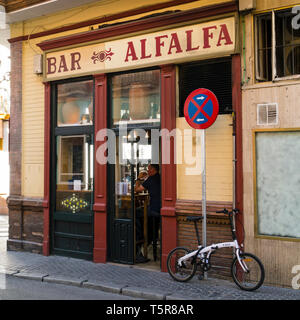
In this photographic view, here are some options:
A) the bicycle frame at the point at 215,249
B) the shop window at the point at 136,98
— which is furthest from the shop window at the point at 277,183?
the shop window at the point at 136,98

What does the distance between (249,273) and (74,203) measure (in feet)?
15.1

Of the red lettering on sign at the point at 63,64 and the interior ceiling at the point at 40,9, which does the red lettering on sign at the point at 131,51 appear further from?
the red lettering on sign at the point at 63,64

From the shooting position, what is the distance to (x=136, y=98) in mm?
9133

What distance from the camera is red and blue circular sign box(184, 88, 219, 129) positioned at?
24.1 feet

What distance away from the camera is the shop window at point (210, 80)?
307 inches

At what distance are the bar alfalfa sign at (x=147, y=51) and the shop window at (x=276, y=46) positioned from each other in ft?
1.79

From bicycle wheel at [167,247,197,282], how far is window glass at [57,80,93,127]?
3790 millimetres

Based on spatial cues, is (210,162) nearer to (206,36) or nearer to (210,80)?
(210,80)

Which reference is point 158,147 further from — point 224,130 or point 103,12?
point 103,12

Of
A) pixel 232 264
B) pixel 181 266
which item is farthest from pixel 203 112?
pixel 181 266

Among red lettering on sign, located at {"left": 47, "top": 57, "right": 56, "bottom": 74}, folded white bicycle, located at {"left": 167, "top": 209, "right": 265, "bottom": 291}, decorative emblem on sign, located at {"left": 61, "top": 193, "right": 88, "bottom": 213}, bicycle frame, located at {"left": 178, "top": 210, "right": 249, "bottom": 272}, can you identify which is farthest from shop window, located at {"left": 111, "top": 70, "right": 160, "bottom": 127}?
bicycle frame, located at {"left": 178, "top": 210, "right": 249, "bottom": 272}

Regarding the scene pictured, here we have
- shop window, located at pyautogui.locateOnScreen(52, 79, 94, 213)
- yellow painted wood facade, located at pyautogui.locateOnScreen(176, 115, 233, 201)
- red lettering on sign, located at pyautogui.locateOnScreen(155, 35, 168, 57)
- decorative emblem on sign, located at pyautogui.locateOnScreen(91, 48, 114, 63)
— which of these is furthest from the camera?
shop window, located at pyautogui.locateOnScreen(52, 79, 94, 213)
